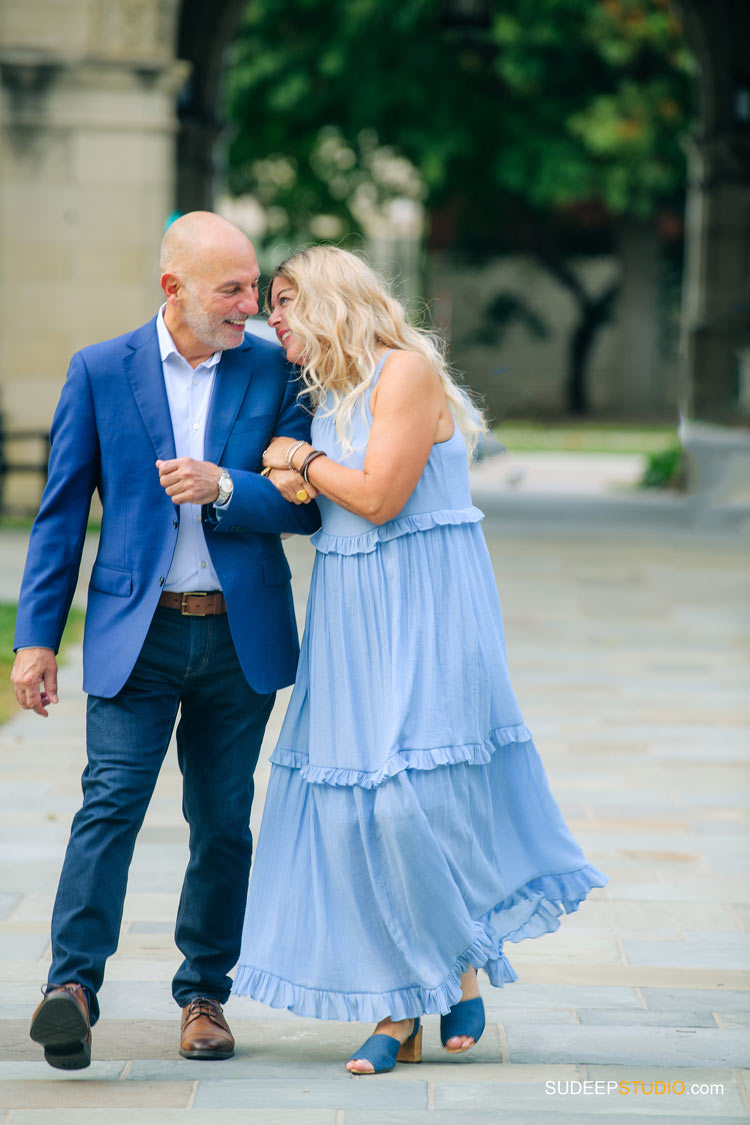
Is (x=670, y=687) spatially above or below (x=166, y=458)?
below

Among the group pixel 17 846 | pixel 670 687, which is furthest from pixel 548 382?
pixel 17 846

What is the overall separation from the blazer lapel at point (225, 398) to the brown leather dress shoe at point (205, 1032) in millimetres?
1205

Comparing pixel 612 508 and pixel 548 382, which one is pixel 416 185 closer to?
pixel 548 382

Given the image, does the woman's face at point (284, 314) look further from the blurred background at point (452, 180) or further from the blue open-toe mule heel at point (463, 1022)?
the blue open-toe mule heel at point (463, 1022)

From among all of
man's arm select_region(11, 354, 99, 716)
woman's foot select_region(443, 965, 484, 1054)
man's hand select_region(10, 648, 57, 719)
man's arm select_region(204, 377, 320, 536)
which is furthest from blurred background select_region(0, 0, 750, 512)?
woman's foot select_region(443, 965, 484, 1054)

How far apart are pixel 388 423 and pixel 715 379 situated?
15.6 meters

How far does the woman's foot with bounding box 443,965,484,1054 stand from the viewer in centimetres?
375

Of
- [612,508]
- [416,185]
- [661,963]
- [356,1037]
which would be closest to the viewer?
[356,1037]

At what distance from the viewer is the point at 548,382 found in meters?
45.9

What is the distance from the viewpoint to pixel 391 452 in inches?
140

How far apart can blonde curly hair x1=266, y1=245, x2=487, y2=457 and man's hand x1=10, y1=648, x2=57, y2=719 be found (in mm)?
794

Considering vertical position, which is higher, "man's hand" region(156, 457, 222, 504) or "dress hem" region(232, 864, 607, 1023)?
"man's hand" region(156, 457, 222, 504)

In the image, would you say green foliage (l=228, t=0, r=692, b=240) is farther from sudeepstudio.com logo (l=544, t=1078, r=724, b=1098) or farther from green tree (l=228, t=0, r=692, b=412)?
sudeepstudio.com logo (l=544, t=1078, r=724, b=1098)

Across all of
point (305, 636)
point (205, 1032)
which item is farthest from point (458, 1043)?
point (305, 636)
